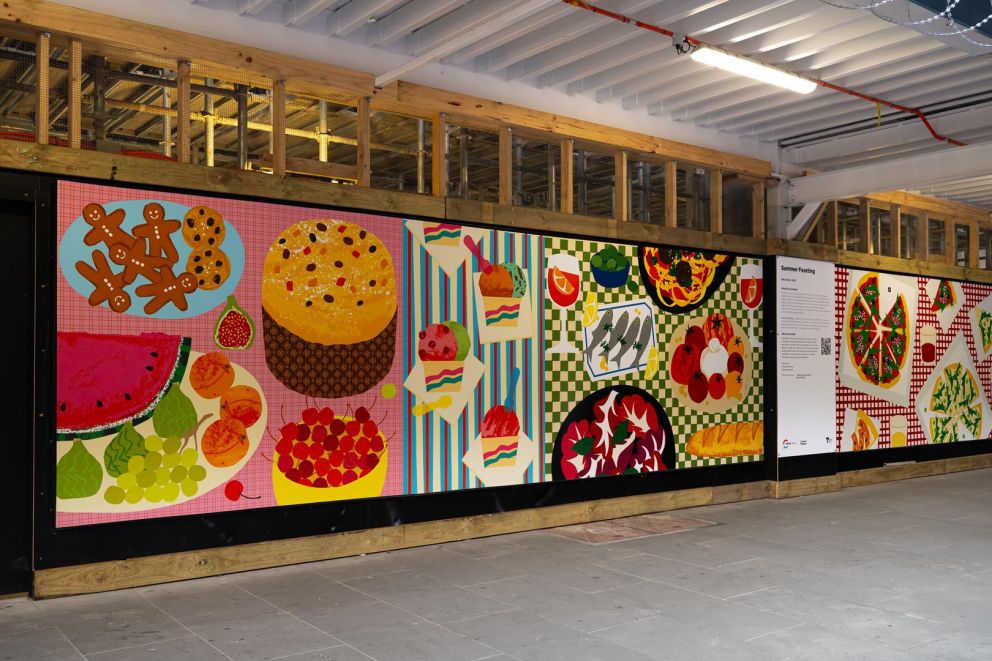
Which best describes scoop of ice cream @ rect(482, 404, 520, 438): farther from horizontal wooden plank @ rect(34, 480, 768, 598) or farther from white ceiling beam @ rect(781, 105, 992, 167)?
white ceiling beam @ rect(781, 105, 992, 167)

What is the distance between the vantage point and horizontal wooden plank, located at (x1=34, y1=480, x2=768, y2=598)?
17.0 ft

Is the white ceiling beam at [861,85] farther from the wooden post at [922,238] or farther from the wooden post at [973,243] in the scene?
the wooden post at [973,243]

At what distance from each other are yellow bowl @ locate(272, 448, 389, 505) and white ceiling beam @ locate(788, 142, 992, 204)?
18.7ft

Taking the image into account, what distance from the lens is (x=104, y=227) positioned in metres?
5.31

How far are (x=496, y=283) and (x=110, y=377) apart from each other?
119 inches

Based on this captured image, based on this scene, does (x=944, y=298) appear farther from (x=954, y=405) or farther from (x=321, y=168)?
(x=321, y=168)

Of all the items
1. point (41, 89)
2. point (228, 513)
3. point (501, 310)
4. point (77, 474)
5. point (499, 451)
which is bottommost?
point (228, 513)

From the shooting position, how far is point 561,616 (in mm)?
4848

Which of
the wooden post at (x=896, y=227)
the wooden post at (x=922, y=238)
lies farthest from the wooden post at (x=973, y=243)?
the wooden post at (x=896, y=227)

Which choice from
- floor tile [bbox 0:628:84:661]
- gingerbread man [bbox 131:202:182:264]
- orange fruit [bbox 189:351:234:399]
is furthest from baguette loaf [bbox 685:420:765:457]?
floor tile [bbox 0:628:84:661]

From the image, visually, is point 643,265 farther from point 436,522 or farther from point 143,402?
point 143,402

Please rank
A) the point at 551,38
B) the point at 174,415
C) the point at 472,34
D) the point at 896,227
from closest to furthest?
the point at 174,415 → the point at 472,34 → the point at 551,38 → the point at 896,227

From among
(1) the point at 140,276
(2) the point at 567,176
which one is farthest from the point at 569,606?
(2) the point at 567,176

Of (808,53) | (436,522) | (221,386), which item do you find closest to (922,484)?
(808,53)
